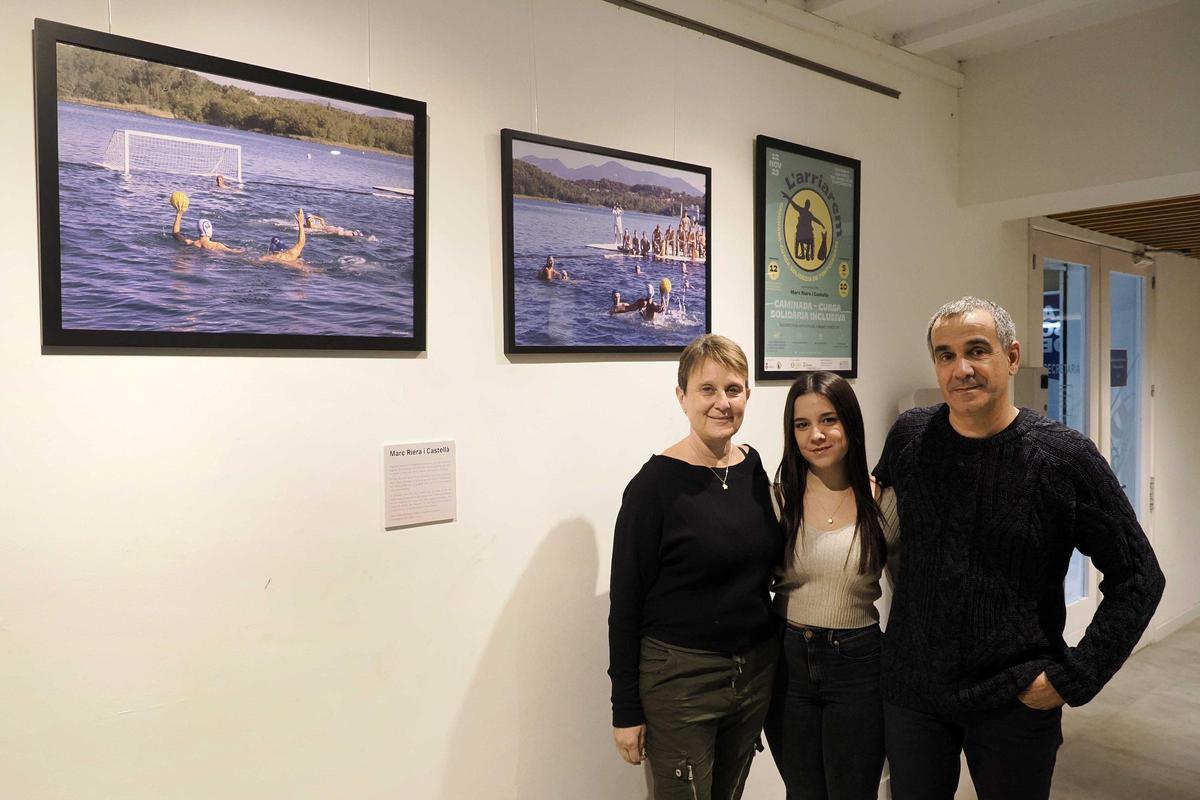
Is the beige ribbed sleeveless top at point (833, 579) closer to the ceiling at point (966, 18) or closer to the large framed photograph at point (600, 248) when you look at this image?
the large framed photograph at point (600, 248)

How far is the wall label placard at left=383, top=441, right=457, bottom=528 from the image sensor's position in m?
1.88

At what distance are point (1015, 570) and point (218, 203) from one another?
5.80 feet

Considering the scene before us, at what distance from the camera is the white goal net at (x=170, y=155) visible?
1.53 metres

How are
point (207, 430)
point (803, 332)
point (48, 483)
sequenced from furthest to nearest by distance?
1. point (803, 332)
2. point (207, 430)
3. point (48, 483)

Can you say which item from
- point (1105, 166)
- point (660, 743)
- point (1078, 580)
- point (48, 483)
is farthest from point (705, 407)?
point (1078, 580)

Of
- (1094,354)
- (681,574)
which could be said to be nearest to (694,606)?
(681,574)

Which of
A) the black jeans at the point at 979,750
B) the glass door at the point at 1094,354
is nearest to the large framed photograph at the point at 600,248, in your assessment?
the black jeans at the point at 979,750

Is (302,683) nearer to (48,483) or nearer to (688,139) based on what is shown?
(48,483)

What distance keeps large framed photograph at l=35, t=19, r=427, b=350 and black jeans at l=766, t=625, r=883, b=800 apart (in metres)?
1.17

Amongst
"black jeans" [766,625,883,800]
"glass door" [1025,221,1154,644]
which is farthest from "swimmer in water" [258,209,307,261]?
"glass door" [1025,221,1154,644]

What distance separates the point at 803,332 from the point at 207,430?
1896mm

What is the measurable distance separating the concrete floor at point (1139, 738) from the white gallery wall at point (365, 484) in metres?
1.56

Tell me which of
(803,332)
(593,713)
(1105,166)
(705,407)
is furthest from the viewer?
(1105,166)

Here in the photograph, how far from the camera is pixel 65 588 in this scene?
1503mm
